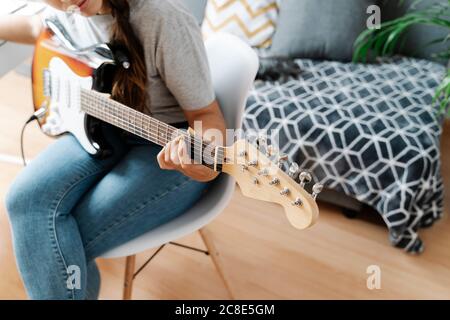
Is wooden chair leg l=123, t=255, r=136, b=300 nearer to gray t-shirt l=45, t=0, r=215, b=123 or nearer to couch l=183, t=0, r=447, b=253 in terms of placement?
gray t-shirt l=45, t=0, r=215, b=123

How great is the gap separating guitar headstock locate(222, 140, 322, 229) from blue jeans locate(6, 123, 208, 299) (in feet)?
0.69

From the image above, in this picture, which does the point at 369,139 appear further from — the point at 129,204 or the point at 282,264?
the point at 129,204

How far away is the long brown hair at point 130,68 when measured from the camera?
2.94 ft

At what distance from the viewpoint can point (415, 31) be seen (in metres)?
1.80

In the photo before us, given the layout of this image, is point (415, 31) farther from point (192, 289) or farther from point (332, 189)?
point (192, 289)

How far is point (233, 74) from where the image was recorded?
961mm

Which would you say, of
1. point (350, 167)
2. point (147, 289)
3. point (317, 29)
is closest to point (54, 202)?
point (147, 289)

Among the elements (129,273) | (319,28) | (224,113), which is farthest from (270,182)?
(319,28)

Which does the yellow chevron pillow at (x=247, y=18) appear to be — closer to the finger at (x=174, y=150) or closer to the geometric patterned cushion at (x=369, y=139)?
the geometric patterned cushion at (x=369, y=139)

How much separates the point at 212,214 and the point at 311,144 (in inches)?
22.9

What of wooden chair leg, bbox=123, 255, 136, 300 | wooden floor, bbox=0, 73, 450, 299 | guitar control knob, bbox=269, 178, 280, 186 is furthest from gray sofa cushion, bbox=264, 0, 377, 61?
guitar control knob, bbox=269, 178, 280, 186

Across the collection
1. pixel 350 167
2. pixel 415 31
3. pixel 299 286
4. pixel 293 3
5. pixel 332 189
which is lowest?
pixel 299 286

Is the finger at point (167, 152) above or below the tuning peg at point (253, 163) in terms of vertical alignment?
below

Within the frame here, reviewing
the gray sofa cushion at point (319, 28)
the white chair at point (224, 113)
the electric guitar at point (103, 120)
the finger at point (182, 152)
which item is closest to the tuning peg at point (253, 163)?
the electric guitar at point (103, 120)
